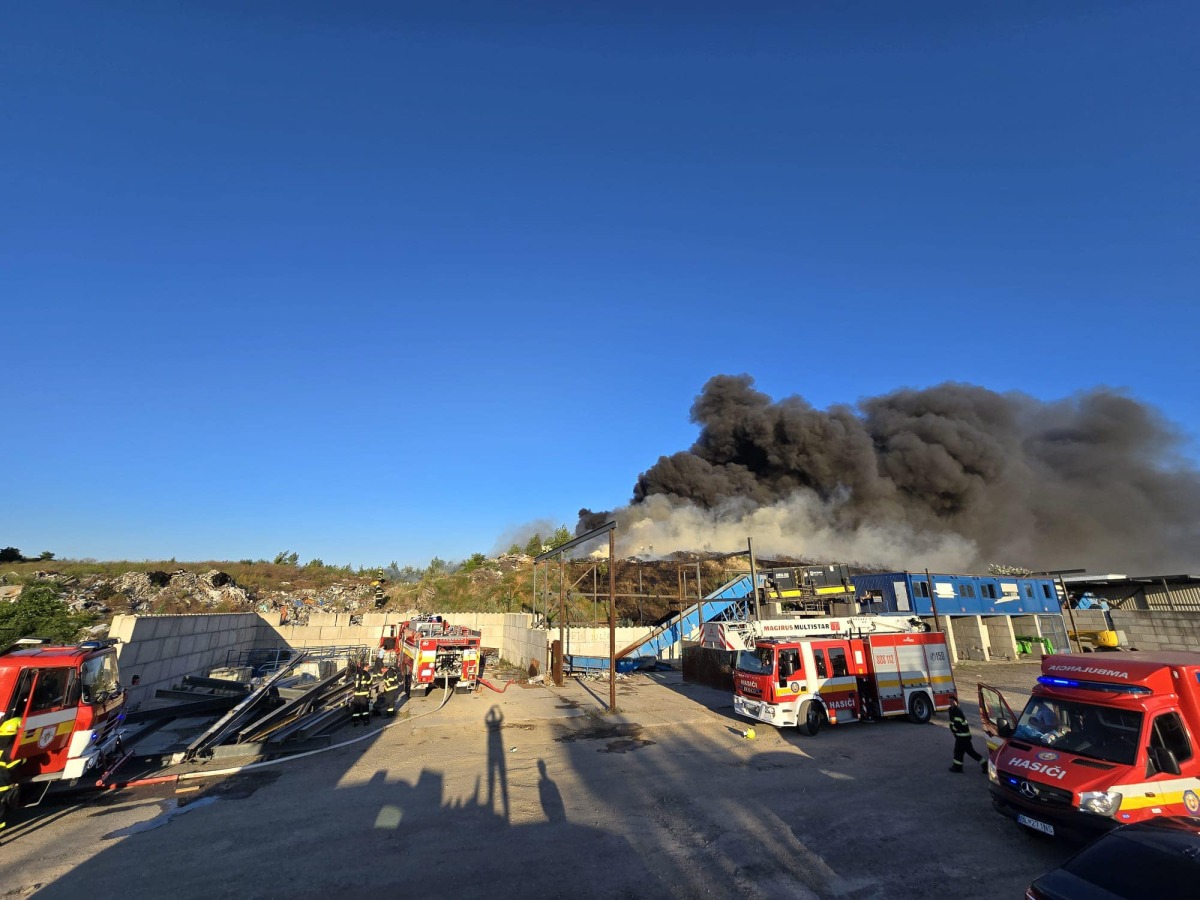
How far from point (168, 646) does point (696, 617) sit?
20.2 meters

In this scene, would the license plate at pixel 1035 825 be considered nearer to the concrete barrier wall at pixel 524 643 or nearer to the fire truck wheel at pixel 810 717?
the fire truck wheel at pixel 810 717

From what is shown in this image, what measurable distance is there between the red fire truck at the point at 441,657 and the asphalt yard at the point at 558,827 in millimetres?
5754

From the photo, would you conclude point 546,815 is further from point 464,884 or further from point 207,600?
point 207,600

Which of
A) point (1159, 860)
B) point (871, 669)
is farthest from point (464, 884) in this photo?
point (871, 669)

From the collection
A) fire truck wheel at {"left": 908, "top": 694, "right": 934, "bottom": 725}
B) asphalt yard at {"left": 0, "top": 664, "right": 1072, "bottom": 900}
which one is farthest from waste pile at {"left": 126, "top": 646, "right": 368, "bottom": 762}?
fire truck wheel at {"left": 908, "top": 694, "right": 934, "bottom": 725}

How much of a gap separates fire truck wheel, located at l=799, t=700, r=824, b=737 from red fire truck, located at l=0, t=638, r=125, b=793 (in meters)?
13.5

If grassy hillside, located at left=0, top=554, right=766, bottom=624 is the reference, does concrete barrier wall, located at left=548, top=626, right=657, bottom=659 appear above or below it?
below

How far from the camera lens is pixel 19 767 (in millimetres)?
7883

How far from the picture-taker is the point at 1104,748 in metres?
6.48

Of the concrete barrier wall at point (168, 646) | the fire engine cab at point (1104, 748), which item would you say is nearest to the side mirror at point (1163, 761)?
the fire engine cab at point (1104, 748)

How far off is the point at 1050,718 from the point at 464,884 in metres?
7.60

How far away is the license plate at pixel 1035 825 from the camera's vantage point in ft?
20.4

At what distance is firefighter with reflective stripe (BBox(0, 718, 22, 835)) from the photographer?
23.9 ft

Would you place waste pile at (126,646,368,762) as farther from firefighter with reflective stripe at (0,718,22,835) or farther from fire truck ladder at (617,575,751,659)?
fire truck ladder at (617,575,751,659)
